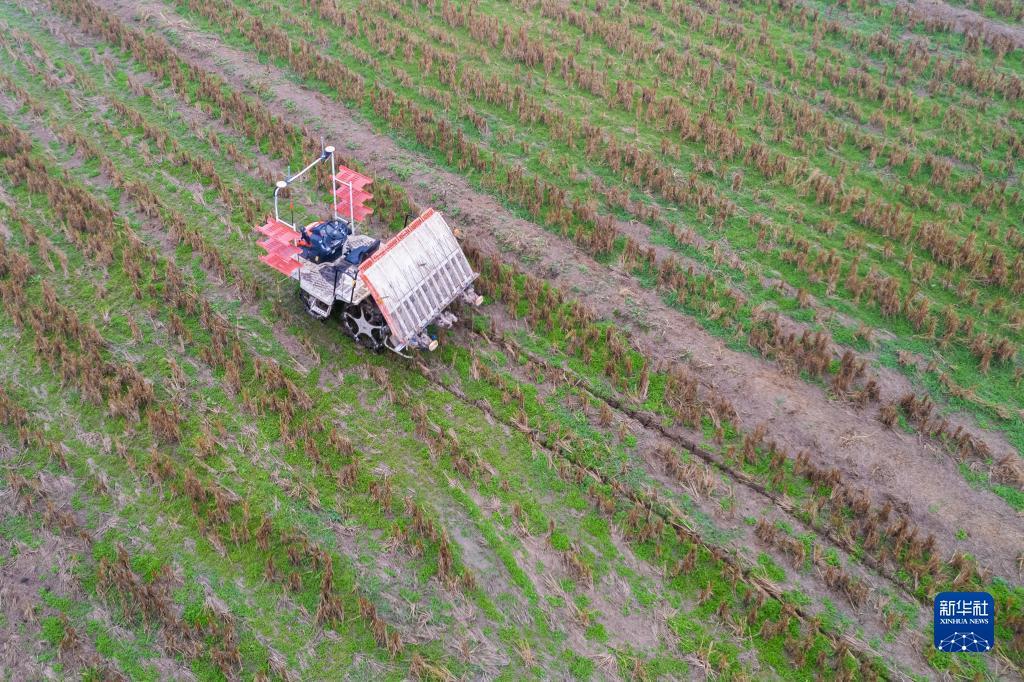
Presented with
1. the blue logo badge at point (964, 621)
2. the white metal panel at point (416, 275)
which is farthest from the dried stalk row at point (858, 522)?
the white metal panel at point (416, 275)

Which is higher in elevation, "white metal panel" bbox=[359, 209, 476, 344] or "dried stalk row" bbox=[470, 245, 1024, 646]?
"white metal panel" bbox=[359, 209, 476, 344]

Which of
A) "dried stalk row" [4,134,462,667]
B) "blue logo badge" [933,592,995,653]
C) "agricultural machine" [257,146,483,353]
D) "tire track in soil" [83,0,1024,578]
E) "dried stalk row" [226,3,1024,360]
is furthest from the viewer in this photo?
"dried stalk row" [226,3,1024,360]

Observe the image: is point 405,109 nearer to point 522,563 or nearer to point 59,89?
point 59,89

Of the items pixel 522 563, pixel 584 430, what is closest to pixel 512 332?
pixel 584 430

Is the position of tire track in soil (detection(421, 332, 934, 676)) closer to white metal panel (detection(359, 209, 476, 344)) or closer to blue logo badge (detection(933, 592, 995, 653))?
blue logo badge (detection(933, 592, 995, 653))

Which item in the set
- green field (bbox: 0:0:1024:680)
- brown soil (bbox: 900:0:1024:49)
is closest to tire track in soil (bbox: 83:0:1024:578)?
green field (bbox: 0:0:1024:680)

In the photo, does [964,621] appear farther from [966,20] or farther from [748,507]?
[966,20]
